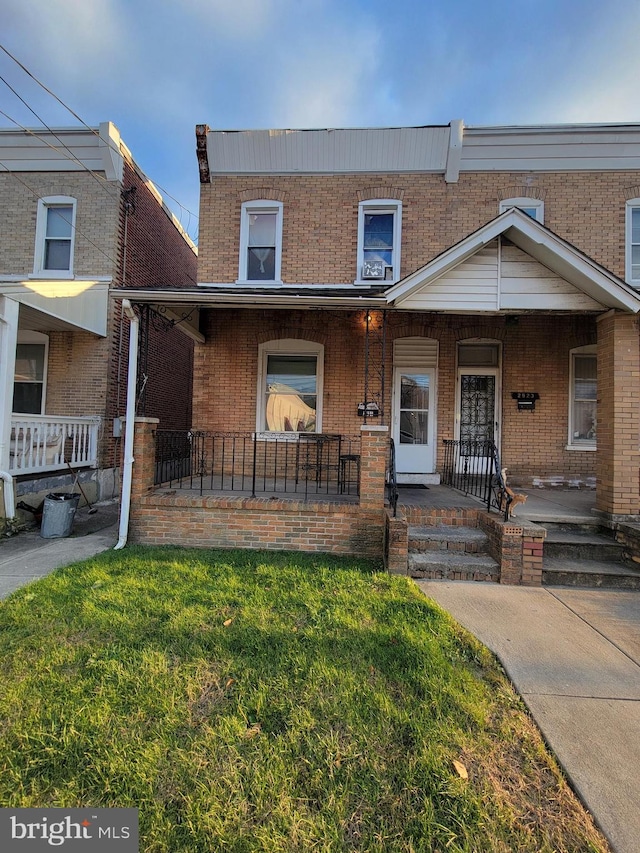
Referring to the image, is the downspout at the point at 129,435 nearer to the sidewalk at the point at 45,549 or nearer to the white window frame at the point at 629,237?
the sidewalk at the point at 45,549

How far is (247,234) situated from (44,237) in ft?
16.2

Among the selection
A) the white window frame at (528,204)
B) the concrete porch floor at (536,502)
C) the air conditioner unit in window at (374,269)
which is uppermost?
the white window frame at (528,204)

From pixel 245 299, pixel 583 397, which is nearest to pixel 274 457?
pixel 245 299

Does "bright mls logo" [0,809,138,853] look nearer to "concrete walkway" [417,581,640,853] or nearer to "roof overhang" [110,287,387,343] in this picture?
"concrete walkway" [417,581,640,853]

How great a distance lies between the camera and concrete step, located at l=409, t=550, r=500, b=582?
4574 mm

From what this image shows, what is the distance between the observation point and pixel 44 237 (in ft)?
30.5

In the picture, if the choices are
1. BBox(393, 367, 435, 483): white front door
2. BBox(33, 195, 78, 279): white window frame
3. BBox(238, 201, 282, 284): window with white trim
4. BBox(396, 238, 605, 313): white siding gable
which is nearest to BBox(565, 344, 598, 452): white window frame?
BBox(393, 367, 435, 483): white front door

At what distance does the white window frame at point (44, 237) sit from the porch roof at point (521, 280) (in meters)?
7.88

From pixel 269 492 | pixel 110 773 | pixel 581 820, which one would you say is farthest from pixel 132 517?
pixel 581 820

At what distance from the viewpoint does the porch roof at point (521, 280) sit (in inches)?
202

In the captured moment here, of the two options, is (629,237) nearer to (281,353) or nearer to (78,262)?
(281,353)

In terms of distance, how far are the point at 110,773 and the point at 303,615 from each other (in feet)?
5.94

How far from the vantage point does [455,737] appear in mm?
2188

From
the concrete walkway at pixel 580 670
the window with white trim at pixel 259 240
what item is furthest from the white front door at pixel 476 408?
the window with white trim at pixel 259 240
